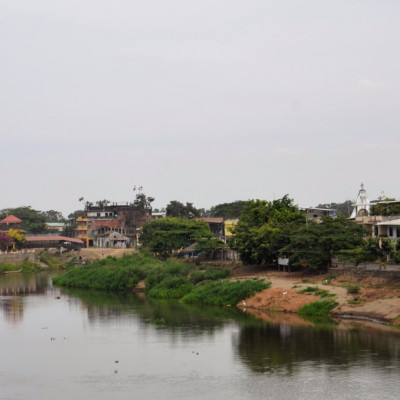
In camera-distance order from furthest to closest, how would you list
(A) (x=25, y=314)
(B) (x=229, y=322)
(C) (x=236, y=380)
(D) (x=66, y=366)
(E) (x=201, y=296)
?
(E) (x=201, y=296), (A) (x=25, y=314), (B) (x=229, y=322), (D) (x=66, y=366), (C) (x=236, y=380)

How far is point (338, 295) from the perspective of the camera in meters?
43.4

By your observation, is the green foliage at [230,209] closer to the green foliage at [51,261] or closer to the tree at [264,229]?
the green foliage at [51,261]

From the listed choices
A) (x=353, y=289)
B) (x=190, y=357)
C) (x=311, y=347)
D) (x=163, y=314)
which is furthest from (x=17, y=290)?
(x=311, y=347)

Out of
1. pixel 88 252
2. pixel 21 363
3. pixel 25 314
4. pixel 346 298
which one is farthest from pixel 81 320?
pixel 88 252

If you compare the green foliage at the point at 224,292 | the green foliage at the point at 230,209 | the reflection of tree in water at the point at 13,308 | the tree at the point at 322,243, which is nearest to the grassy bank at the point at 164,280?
the green foliage at the point at 224,292

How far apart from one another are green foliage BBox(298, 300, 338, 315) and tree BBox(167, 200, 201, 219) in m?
68.0

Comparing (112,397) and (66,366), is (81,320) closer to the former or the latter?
(66,366)

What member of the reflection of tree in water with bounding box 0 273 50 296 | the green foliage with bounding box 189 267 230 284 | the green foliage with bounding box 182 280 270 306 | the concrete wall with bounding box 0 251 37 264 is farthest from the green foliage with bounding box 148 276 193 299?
the concrete wall with bounding box 0 251 37 264

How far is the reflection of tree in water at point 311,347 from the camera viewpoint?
99.9 feet

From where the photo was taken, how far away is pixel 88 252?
315 ft

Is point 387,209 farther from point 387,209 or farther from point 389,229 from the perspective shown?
point 389,229

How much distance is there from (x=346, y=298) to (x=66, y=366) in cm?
1824

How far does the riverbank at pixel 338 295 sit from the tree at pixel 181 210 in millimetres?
59697

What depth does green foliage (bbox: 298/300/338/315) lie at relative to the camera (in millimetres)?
42125
